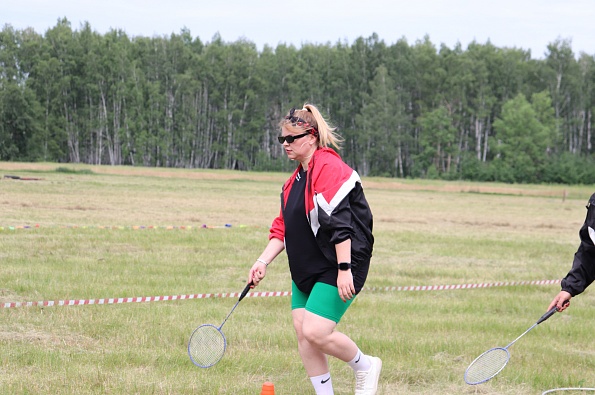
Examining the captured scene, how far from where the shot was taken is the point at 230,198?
123 ft

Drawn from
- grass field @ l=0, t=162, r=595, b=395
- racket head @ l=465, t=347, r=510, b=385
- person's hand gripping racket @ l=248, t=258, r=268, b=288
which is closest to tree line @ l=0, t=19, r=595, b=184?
grass field @ l=0, t=162, r=595, b=395

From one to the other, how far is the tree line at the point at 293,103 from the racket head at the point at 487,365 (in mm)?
81768

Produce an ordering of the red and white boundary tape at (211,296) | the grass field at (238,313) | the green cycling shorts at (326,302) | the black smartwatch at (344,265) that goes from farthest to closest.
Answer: the red and white boundary tape at (211,296) → the grass field at (238,313) → the green cycling shorts at (326,302) → the black smartwatch at (344,265)

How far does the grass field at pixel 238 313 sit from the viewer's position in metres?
7.07

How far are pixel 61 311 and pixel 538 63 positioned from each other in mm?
94873

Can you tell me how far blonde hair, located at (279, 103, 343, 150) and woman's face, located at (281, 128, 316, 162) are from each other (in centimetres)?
3

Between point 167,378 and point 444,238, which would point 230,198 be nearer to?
point 444,238

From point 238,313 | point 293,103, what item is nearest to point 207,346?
point 238,313

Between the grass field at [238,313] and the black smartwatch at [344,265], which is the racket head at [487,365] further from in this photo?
the black smartwatch at [344,265]

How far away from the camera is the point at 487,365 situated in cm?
629

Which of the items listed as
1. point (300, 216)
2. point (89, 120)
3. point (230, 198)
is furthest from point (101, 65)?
point (300, 216)

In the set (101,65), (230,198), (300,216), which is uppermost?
(101,65)

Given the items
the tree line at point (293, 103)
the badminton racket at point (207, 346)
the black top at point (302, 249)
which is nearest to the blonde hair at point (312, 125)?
the black top at point (302, 249)

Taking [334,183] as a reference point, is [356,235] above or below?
below
